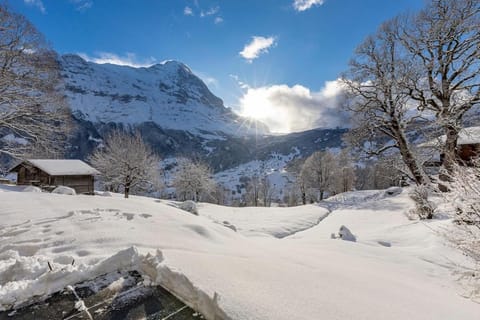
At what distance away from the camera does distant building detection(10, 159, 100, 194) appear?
18469mm

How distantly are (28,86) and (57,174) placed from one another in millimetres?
10082

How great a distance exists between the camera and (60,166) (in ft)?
63.5

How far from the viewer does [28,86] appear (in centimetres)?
1059

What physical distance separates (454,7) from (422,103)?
395 centimetres

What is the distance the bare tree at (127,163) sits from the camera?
949 inches

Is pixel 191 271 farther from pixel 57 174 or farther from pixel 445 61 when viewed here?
pixel 57 174

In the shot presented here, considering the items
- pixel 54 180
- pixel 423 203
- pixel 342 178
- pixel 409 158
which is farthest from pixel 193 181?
pixel 423 203

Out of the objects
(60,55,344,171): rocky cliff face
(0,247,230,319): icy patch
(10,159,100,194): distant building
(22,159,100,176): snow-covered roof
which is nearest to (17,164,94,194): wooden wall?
(10,159,100,194): distant building

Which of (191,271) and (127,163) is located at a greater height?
(127,163)

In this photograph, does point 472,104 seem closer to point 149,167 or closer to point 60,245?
Answer: point 60,245

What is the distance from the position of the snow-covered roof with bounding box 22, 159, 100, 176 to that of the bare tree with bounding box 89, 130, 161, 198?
3822mm

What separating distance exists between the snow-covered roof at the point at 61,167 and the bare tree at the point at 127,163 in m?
3.82

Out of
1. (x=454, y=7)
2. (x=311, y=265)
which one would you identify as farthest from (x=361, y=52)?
(x=311, y=265)

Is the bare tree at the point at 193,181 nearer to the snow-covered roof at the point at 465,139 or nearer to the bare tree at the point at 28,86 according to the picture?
the bare tree at the point at 28,86
